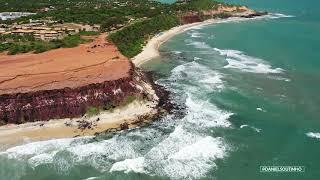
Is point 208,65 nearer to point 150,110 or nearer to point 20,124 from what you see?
point 150,110

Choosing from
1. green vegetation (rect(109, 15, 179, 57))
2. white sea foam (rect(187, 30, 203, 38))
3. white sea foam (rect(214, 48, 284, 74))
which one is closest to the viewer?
white sea foam (rect(214, 48, 284, 74))

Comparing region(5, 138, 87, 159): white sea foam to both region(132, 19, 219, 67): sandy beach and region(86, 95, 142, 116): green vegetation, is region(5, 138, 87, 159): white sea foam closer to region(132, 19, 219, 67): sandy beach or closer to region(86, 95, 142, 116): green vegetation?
region(86, 95, 142, 116): green vegetation

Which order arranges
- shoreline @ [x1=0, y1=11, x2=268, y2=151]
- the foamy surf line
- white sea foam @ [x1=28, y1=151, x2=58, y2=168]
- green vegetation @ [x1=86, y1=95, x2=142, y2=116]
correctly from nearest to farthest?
white sea foam @ [x1=28, y1=151, x2=58, y2=168], shoreline @ [x1=0, y1=11, x2=268, y2=151], green vegetation @ [x1=86, y1=95, x2=142, y2=116], the foamy surf line

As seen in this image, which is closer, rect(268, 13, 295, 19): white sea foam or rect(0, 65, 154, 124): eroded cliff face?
rect(0, 65, 154, 124): eroded cliff face

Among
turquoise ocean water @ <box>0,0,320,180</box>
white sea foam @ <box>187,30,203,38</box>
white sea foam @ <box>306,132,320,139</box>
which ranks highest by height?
turquoise ocean water @ <box>0,0,320,180</box>

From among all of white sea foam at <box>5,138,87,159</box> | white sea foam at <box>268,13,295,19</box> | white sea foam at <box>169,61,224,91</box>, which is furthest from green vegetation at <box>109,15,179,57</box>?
white sea foam at <box>5,138,87,159</box>
